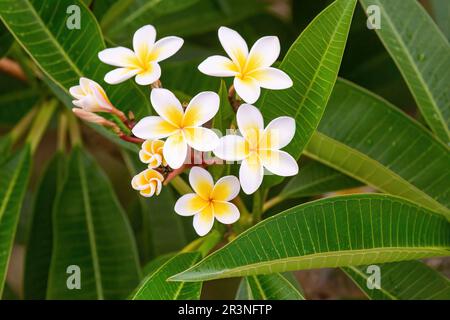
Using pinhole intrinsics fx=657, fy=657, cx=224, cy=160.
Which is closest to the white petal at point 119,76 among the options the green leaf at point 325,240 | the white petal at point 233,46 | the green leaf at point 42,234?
the white petal at point 233,46

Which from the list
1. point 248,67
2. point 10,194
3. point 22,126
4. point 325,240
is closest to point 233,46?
point 248,67

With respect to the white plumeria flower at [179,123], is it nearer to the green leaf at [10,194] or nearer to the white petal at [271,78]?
the white petal at [271,78]

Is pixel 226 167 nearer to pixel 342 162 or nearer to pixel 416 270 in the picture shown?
pixel 342 162

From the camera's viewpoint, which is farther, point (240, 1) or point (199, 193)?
point (240, 1)

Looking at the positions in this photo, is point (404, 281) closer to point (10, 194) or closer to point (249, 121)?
point (249, 121)

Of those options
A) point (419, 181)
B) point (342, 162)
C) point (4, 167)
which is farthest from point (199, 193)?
point (4, 167)
